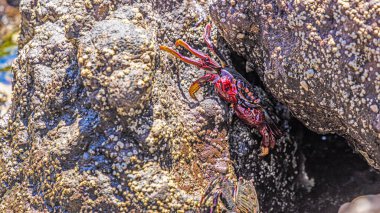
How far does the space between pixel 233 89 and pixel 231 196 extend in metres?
0.68

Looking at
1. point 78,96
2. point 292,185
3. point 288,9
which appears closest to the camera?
point 288,9

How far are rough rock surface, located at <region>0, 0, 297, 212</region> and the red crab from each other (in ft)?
0.23

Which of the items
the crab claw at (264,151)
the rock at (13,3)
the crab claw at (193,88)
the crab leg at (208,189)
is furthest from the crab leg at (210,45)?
the rock at (13,3)

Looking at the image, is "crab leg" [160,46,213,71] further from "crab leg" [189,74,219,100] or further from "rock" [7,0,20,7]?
"rock" [7,0,20,7]

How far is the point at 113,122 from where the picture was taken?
2680 mm

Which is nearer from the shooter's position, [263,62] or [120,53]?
[120,53]

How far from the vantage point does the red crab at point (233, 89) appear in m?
2.92

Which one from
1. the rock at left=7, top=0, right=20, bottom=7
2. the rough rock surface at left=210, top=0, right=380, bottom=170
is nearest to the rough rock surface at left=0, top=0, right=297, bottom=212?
the rough rock surface at left=210, top=0, right=380, bottom=170

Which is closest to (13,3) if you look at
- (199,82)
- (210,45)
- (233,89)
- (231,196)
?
(210,45)

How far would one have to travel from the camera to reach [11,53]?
6.18 m

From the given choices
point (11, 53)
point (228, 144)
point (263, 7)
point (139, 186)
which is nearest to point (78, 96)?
point (139, 186)

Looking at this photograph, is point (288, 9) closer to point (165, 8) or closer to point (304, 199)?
point (165, 8)

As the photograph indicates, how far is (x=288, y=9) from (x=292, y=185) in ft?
4.86

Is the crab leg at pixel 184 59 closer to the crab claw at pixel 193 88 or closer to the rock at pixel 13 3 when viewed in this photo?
the crab claw at pixel 193 88
